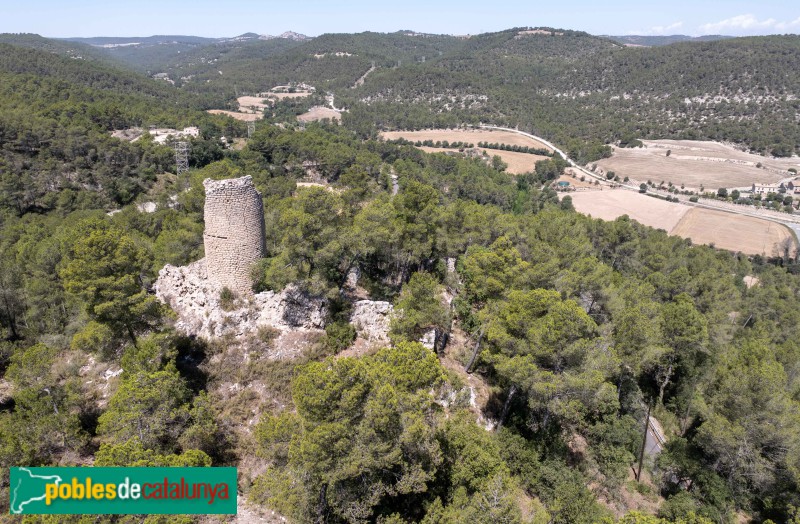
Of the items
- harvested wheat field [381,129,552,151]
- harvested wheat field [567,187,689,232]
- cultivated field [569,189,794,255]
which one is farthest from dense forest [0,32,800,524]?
harvested wheat field [381,129,552,151]

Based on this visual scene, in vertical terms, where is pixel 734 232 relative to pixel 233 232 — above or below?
below

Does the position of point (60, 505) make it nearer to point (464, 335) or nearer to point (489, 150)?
point (464, 335)

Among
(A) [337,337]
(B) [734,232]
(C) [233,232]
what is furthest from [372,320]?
(B) [734,232]

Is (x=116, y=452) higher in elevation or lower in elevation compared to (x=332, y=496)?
higher

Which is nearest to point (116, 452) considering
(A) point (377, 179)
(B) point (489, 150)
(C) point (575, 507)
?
(C) point (575, 507)
